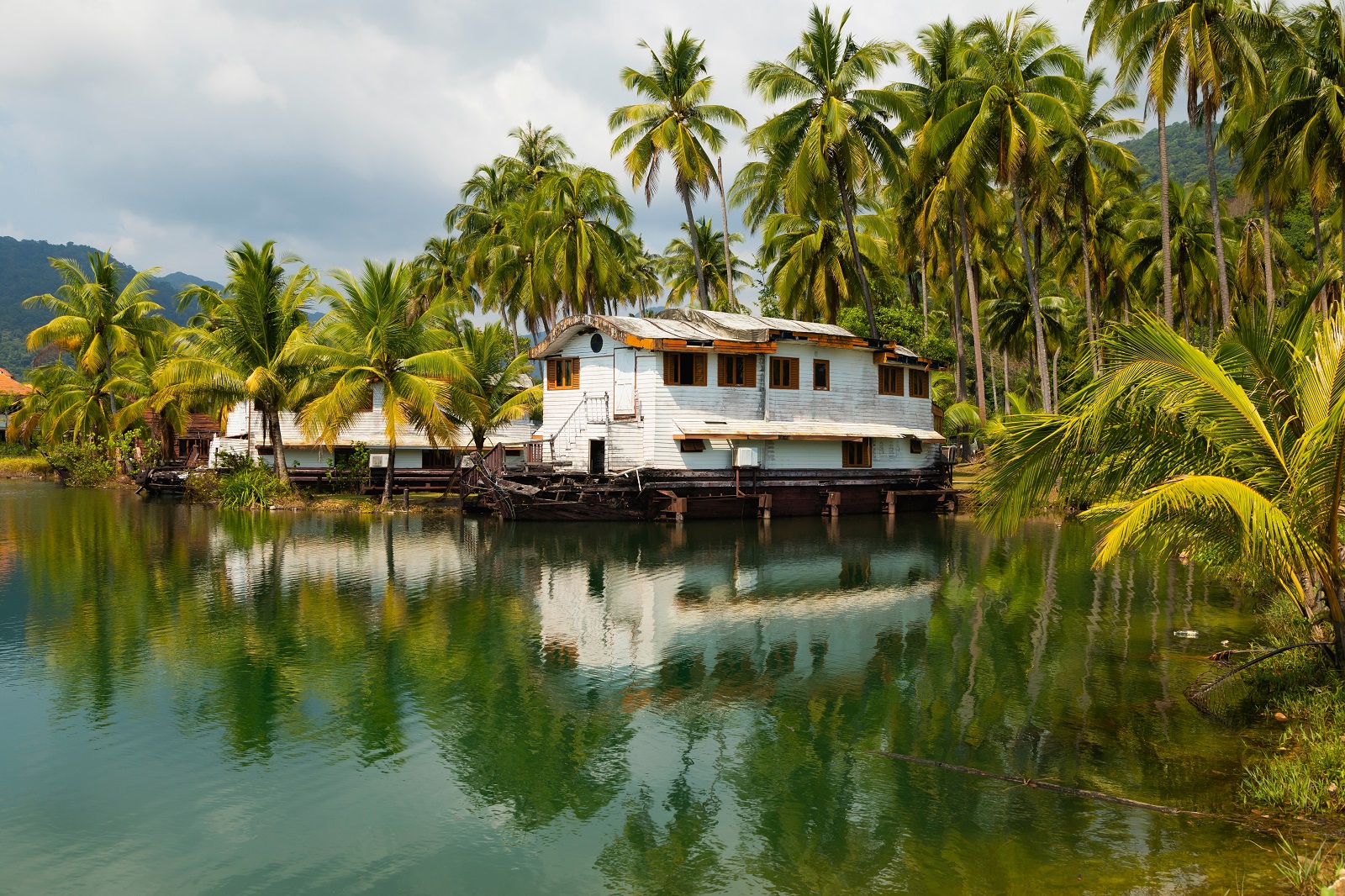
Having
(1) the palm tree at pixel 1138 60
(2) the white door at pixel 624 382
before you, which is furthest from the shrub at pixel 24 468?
(1) the palm tree at pixel 1138 60

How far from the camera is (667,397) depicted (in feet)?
112

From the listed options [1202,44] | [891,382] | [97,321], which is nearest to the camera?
[1202,44]

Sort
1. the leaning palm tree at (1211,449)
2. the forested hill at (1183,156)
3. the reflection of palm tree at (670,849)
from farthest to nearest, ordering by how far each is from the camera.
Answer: the forested hill at (1183,156), the leaning palm tree at (1211,449), the reflection of palm tree at (670,849)

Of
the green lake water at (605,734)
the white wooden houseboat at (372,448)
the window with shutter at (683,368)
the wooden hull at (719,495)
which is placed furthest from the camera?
the white wooden houseboat at (372,448)

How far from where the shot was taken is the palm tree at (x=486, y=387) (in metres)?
36.8

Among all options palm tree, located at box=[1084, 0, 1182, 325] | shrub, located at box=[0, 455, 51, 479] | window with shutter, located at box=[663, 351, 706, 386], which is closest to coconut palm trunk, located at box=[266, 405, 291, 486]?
window with shutter, located at box=[663, 351, 706, 386]

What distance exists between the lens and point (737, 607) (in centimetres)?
1842

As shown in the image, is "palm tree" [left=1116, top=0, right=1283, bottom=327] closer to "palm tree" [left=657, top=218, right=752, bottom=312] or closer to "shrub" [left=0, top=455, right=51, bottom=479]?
"palm tree" [left=657, top=218, right=752, bottom=312]

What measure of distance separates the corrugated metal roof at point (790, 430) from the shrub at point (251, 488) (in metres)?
17.4

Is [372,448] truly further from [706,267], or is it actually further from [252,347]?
[706,267]

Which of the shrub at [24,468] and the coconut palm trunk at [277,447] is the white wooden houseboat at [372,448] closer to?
the coconut palm trunk at [277,447]

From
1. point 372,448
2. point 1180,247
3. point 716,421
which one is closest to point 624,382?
point 716,421

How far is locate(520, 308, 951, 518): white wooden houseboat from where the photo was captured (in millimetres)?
33562

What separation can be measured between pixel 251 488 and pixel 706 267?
32.6 meters
